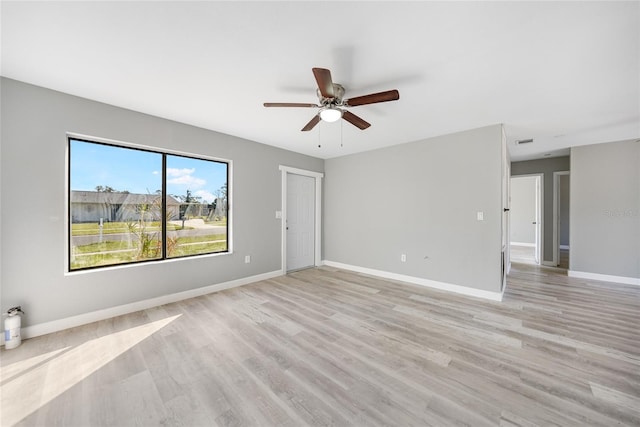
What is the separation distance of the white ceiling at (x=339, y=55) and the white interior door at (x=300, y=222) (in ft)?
6.92

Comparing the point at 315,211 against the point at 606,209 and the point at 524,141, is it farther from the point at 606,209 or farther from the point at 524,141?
the point at 606,209

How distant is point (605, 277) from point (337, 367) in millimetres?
5626

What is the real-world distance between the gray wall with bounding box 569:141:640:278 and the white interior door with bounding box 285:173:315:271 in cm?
523

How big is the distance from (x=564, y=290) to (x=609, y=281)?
4.56 feet

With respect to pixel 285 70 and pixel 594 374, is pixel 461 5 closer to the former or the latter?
pixel 285 70

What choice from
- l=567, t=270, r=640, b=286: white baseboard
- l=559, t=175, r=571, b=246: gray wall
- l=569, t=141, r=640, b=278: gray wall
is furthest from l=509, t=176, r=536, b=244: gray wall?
l=567, t=270, r=640, b=286: white baseboard

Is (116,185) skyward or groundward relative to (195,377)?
skyward

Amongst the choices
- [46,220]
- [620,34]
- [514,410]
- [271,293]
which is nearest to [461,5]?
[620,34]

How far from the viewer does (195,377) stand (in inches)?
72.0

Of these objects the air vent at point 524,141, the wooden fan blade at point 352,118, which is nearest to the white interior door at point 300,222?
the wooden fan blade at point 352,118

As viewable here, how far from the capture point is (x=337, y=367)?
6.41 feet

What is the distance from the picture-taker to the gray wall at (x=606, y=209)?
409 centimetres

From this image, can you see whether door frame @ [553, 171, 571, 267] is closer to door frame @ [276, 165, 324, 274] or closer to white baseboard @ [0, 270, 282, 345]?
door frame @ [276, 165, 324, 274]

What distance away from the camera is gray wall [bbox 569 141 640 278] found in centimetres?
409
